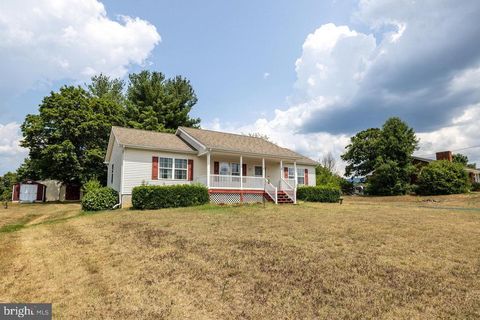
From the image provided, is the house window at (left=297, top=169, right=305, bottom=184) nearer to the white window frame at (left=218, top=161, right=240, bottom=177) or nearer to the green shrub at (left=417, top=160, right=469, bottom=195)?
the white window frame at (left=218, top=161, right=240, bottom=177)

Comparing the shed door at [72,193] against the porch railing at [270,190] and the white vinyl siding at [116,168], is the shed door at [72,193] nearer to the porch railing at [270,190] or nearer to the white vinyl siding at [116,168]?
the white vinyl siding at [116,168]

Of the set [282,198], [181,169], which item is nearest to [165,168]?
[181,169]

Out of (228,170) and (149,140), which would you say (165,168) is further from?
(228,170)

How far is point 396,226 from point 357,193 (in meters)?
32.6

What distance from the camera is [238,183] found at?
19.7 m

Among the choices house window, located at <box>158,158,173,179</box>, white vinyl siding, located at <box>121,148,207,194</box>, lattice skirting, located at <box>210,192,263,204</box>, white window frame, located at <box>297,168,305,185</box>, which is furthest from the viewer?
white window frame, located at <box>297,168,305,185</box>

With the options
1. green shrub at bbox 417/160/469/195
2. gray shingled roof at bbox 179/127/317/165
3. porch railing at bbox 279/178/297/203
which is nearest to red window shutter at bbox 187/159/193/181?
Result: gray shingled roof at bbox 179/127/317/165

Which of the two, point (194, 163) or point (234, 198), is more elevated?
point (194, 163)

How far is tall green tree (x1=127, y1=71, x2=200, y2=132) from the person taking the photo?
31.8 metres

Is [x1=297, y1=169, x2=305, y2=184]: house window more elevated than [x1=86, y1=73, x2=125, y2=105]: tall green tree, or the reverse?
[x1=86, y1=73, x2=125, y2=105]: tall green tree

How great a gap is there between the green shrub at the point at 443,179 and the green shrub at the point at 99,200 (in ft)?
100

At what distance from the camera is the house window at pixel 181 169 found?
19073mm

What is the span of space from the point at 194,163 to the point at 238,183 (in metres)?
3.27

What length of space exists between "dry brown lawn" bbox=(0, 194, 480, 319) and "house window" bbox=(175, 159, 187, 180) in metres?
9.24
